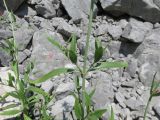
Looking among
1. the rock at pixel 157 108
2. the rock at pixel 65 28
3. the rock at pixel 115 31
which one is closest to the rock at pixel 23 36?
the rock at pixel 65 28

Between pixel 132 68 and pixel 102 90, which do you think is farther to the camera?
pixel 132 68

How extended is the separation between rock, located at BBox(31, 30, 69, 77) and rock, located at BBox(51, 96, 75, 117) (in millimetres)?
684

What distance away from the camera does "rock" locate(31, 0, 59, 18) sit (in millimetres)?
4809

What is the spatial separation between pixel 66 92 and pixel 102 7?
5.44 feet

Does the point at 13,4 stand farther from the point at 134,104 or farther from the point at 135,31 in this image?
the point at 134,104

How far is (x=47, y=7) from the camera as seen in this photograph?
4.81m

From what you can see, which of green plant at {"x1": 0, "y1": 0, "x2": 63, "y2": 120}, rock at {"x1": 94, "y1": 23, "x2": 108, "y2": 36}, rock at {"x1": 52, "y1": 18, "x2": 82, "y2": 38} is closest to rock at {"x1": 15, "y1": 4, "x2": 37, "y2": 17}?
rock at {"x1": 52, "y1": 18, "x2": 82, "y2": 38}

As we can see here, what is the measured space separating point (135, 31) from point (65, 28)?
2.94 feet

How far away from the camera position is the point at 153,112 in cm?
376

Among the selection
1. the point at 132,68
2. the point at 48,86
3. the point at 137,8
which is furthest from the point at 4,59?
the point at 137,8

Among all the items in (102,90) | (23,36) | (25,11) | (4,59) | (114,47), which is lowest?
(102,90)

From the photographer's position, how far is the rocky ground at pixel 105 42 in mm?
3799

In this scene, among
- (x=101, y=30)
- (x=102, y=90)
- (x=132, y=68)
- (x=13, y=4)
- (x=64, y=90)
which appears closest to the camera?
(x=64, y=90)

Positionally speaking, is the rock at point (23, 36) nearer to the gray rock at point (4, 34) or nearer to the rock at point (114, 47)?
the gray rock at point (4, 34)
